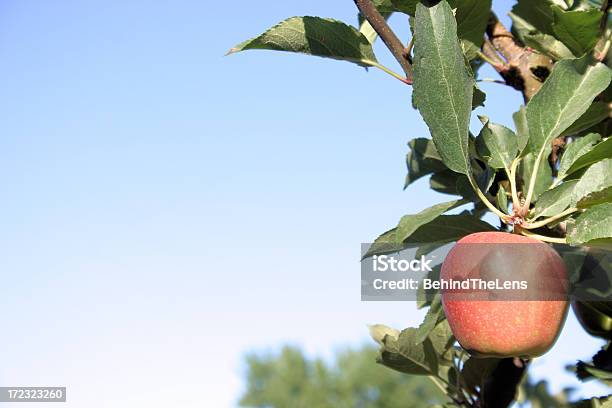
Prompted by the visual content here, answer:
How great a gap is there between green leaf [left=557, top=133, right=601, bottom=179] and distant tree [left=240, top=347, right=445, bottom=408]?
75.0ft

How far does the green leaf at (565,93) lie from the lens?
1039 mm

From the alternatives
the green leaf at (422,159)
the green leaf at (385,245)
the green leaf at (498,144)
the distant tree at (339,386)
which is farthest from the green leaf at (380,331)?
the distant tree at (339,386)

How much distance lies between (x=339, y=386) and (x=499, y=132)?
23922 millimetres

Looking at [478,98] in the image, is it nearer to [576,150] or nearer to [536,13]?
[576,150]

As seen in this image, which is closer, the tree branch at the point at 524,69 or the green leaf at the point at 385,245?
the green leaf at the point at 385,245

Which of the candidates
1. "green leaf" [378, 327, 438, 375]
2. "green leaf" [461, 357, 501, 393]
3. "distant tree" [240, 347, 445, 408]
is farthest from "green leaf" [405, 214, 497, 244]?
"distant tree" [240, 347, 445, 408]

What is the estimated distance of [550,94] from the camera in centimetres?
104

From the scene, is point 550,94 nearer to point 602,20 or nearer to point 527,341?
point 602,20

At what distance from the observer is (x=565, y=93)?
1046mm

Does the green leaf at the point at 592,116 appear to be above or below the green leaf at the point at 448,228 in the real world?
above

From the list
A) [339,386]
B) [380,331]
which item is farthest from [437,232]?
[339,386]

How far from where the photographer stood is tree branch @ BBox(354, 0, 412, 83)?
1028 mm

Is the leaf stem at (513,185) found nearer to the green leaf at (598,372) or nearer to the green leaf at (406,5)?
the green leaf at (406,5)

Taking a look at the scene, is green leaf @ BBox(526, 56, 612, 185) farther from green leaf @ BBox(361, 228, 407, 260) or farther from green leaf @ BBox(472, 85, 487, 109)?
green leaf @ BBox(361, 228, 407, 260)
